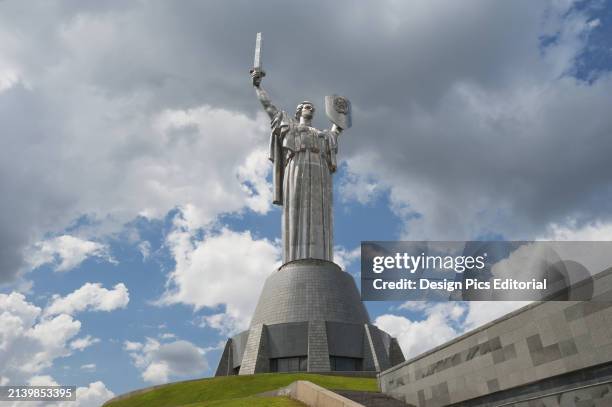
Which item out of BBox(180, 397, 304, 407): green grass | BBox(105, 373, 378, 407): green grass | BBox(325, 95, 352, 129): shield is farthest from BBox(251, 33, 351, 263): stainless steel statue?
BBox(180, 397, 304, 407): green grass

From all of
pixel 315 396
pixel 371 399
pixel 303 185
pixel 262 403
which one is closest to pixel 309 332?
pixel 303 185

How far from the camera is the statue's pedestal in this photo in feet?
122

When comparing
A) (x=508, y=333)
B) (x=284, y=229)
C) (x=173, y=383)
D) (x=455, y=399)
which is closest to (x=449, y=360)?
(x=455, y=399)

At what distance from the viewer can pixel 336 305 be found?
130ft

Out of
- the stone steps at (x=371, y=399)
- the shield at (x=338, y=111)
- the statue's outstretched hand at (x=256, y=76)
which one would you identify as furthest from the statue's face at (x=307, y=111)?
the stone steps at (x=371, y=399)

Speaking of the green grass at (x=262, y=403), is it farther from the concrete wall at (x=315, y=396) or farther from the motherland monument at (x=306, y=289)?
the motherland monument at (x=306, y=289)

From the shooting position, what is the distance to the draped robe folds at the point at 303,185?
43.8 m

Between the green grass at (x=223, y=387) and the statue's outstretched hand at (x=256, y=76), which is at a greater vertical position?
the statue's outstretched hand at (x=256, y=76)

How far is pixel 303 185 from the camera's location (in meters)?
44.9

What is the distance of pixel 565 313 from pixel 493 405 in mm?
3670

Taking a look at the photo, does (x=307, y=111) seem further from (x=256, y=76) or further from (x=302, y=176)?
(x=302, y=176)

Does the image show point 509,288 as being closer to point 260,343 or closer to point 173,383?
point 173,383

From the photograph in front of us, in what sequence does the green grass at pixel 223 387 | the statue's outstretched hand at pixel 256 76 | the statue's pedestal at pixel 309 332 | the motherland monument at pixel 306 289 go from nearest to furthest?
the green grass at pixel 223 387 < the statue's pedestal at pixel 309 332 < the motherland monument at pixel 306 289 < the statue's outstretched hand at pixel 256 76

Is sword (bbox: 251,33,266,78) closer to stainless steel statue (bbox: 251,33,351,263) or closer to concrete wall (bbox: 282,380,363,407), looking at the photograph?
stainless steel statue (bbox: 251,33,351,263)
